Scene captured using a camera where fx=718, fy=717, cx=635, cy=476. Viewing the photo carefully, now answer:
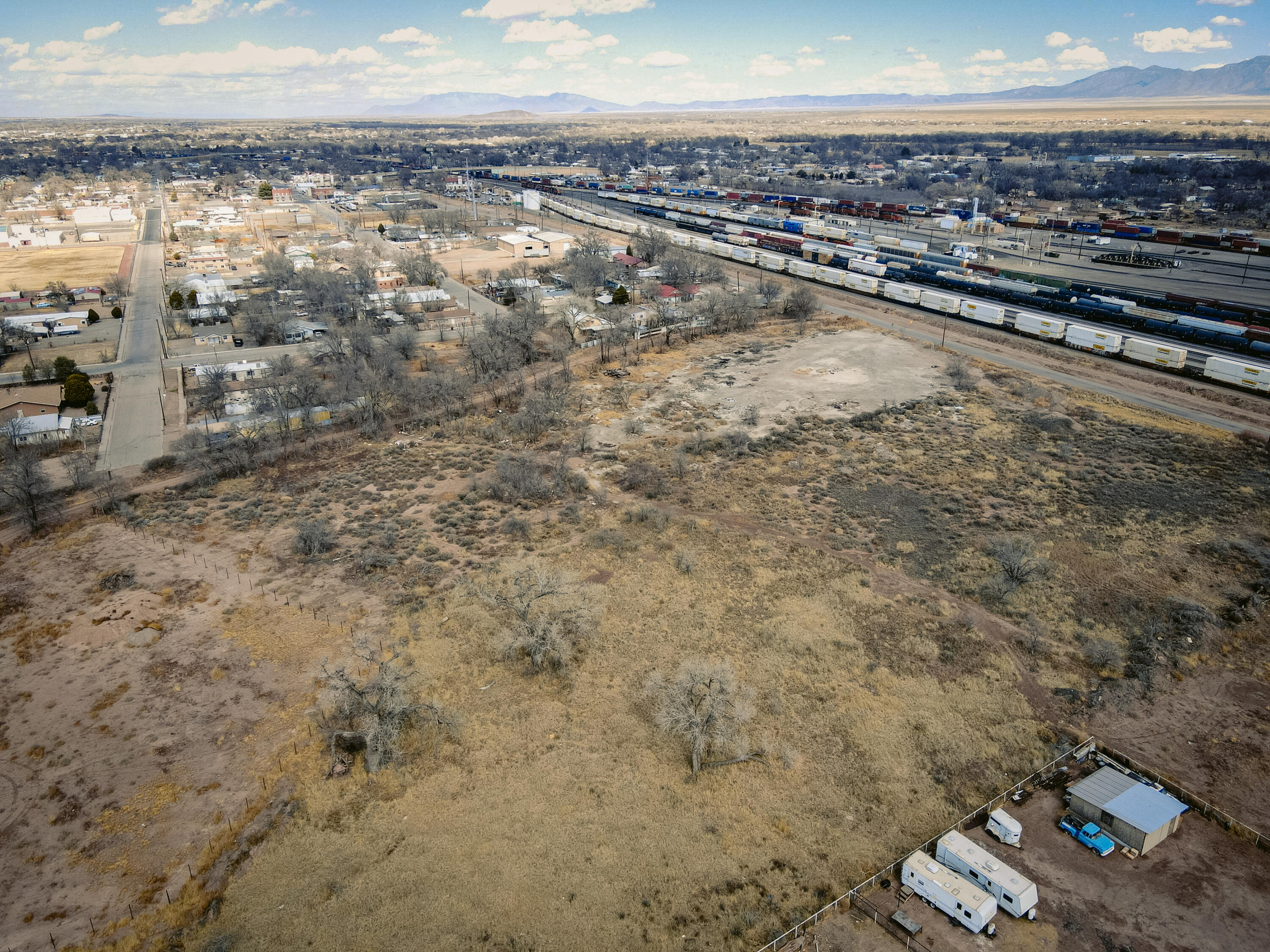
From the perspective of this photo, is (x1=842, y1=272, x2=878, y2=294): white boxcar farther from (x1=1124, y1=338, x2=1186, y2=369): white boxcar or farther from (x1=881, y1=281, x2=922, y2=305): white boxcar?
(x1=1124, y1=338, x2=1186, y2=369): white boxcar

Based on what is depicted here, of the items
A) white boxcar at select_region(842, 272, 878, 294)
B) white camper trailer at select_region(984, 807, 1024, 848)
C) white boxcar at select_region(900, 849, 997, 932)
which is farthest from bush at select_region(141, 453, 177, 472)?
white boxcar at select_region(842, 272, 878, 294)

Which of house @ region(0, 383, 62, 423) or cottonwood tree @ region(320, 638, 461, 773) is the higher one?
house @ region(0, 383, 62, 423)

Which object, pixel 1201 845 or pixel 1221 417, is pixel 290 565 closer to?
pixel 1201 845

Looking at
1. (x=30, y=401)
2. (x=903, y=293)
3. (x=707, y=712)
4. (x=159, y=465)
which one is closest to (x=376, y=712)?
(x=707, y=712)

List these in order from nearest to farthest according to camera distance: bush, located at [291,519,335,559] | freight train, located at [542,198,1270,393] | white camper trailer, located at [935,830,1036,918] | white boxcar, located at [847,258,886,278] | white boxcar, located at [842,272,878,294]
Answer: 1. white camper trailer, located at [935,830,1036,918]
2. bush, located at [291,519,335,559]
3. freight train, located at [542,198,1270,393]
4. white boxcar, located at [842,272,878,294]
5. white boxcar, located at [847,258,886,278]

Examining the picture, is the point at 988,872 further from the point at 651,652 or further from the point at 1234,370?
the point at 1234,370

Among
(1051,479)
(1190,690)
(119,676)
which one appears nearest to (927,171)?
(1051,479)
